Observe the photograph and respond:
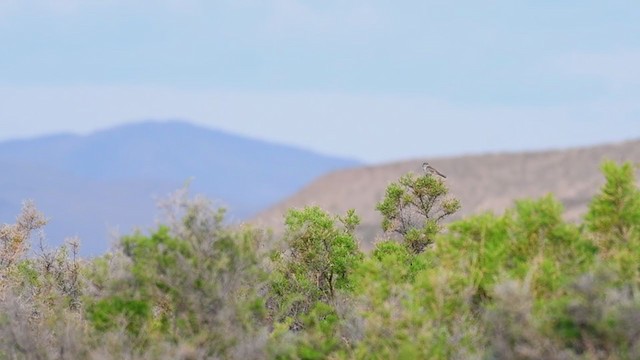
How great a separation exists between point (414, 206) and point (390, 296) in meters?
11.4

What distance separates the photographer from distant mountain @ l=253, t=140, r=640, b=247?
17012cm

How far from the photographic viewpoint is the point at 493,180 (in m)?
185

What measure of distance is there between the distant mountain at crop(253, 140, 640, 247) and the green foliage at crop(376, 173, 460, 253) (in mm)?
129182

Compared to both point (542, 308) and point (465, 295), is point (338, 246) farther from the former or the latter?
point (542, 308)

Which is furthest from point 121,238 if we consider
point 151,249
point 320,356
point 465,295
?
point 465,295

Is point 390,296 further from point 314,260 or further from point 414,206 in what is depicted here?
point 414,206

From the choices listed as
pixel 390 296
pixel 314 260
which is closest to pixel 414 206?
pixel 314 260

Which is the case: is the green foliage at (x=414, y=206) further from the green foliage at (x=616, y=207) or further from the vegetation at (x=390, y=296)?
the green foliage at (x=616, y=207)

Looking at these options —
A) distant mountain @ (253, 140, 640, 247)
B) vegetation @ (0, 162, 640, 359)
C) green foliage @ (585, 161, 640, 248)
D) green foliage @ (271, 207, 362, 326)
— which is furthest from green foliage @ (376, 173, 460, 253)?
distant mountain @ (253, 140, 640, 247)

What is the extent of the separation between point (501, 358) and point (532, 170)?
170645 millimetres

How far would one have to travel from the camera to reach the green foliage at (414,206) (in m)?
30.5

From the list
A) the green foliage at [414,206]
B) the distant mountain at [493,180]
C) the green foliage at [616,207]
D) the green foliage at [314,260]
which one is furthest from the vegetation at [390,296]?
the distant mountain at [493,180]

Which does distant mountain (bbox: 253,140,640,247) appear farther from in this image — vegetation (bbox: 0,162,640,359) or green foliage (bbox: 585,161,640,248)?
green foliage (bbox: 585,161,640,248)

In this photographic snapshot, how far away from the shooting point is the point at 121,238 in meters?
20.0
